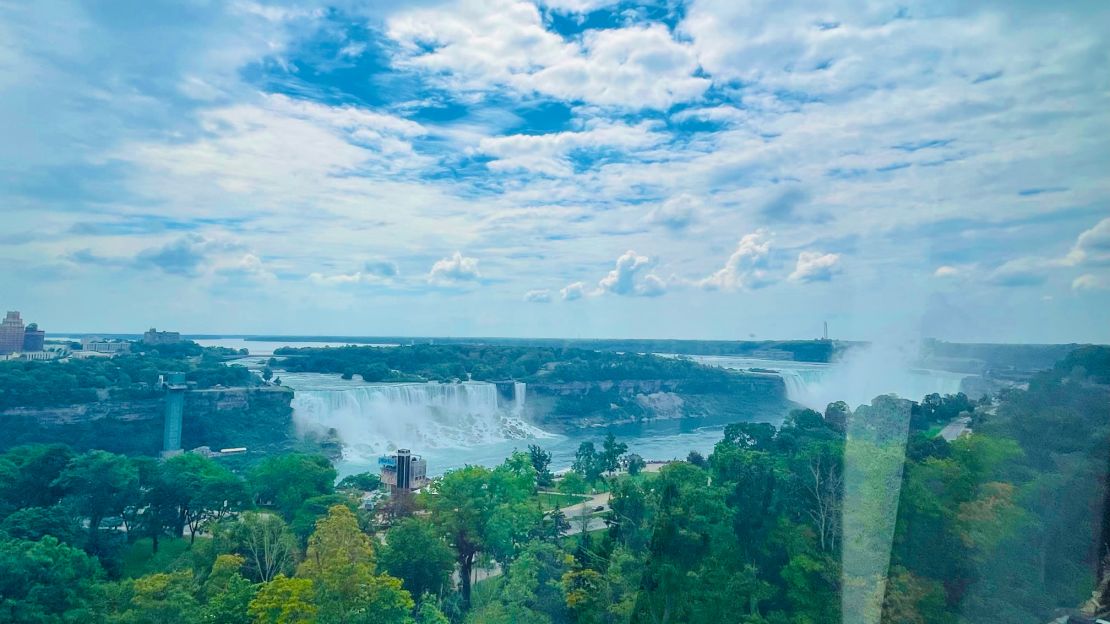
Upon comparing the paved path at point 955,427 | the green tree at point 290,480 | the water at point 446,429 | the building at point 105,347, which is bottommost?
the water at point 446,429

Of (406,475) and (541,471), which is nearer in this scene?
(406,475)

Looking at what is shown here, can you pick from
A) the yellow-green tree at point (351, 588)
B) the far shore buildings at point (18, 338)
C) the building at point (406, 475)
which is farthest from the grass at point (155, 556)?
the far shore buildings at point (18, 338)

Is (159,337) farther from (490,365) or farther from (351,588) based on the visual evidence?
(351,588)

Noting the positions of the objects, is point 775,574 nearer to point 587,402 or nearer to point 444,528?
point 444,528

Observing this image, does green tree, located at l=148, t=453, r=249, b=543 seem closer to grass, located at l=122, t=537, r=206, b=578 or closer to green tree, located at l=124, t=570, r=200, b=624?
grass, located at l=122, t=537, r=206, b=578

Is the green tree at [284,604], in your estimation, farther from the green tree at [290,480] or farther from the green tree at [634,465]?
the green tree at [634,465]

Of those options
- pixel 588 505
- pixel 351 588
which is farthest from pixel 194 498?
pixel 588 505
